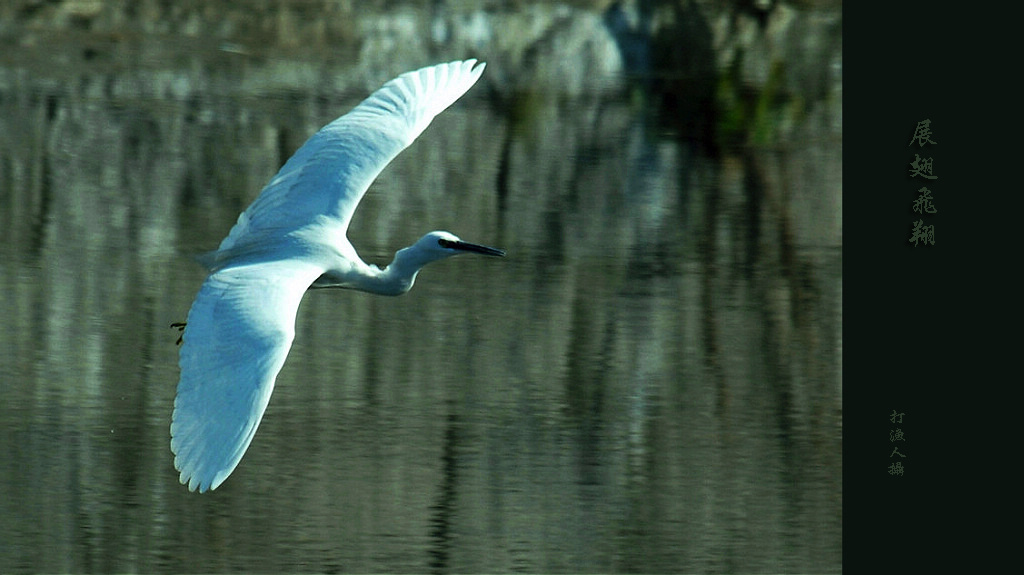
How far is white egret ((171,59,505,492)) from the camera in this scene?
2350 millimetres

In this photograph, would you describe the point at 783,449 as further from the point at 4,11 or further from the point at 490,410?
the point at 4,11

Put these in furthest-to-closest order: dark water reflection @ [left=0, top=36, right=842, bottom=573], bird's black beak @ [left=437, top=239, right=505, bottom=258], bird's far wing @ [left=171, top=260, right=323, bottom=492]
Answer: dark water reflection @ [left=0, top=36, right=842, bottom=573] → bird's black beak @ [left=437, top=239, right=505, bottom=258] → bird's far wing @ [left=171, top=260, right=323, bottom=492]

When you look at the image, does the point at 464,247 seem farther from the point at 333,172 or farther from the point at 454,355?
the point at 454,355

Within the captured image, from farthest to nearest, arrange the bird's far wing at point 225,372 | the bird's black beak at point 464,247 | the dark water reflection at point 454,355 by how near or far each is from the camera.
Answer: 1. the dark water reflection at point 454,355
2. the bird's black beak at point 464,247
3. the bird's far wing at point 225,372

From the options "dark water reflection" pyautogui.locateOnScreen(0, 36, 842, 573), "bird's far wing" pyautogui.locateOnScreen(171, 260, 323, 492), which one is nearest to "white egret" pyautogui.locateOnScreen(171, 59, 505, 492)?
"bird's far wing" pyautogui.locateOnScreen(171, 260, 323, 492)

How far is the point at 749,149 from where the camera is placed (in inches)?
206

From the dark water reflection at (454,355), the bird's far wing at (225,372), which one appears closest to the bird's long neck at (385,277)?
the bird's far wing at (225,372)

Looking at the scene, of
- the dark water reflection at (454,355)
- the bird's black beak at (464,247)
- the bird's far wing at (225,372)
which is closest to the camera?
the bird's far wing at (225,372)

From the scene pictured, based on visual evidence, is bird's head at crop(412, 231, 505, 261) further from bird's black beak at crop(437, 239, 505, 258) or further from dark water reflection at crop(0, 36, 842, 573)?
dark water reflection at crop(0, 36, 842, 573)

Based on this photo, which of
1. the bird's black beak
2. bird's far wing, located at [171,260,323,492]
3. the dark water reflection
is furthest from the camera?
the dark water reflection

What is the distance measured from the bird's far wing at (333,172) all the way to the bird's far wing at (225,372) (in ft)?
1.16

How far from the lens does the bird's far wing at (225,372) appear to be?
2324mm

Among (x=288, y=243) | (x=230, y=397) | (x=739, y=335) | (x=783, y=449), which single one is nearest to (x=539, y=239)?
(x=739, y=335)
